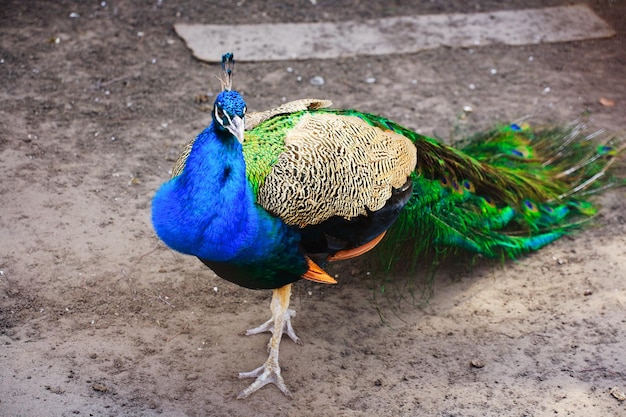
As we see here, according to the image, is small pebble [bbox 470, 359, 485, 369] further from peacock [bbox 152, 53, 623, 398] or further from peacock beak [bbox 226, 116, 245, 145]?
peacock beak [bbox 226, 116, 245, 145]

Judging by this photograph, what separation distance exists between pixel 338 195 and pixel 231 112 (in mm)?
642

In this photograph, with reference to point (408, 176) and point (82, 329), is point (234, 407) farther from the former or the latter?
point (408, 176)

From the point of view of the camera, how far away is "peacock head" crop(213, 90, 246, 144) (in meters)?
2.64

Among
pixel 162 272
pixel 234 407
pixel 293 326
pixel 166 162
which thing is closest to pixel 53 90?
pixel 166 162

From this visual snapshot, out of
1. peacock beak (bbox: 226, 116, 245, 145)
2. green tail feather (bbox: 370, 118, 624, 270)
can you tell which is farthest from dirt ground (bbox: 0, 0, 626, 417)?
peacock beak (bbox: 226, 116, 245, 145)

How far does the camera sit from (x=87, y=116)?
16.9ft

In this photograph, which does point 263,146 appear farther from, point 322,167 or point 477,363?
point 477,363

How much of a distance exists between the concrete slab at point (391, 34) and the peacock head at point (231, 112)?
3.23m

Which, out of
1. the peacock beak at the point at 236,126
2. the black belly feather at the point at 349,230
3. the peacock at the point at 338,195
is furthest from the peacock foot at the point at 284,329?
the peacock beak at the point at 236,126

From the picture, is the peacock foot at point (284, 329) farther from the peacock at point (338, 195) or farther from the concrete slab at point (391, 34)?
the concrete slab at point (391, 34)

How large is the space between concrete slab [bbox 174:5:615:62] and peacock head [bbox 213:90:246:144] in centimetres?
323

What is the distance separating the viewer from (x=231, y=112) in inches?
104

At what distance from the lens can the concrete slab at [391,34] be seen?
19.5 ft

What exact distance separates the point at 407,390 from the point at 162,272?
1460 millimetres
